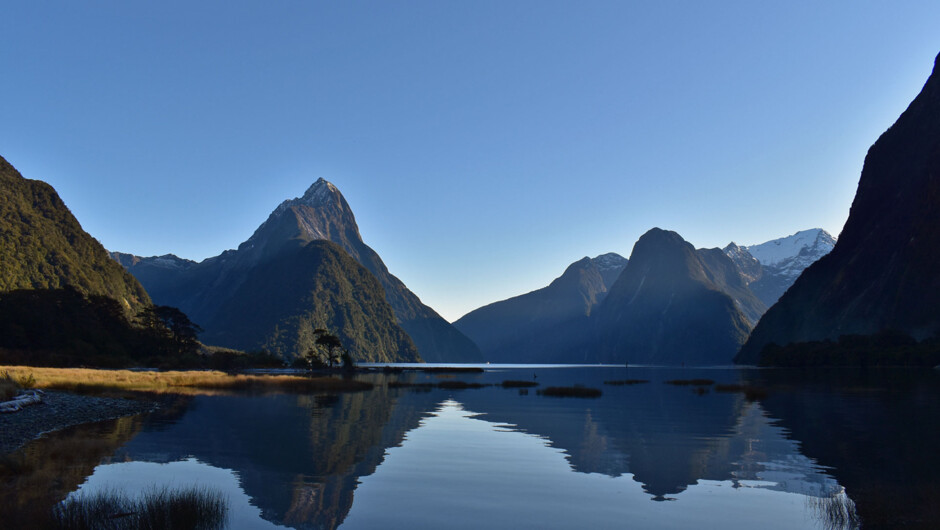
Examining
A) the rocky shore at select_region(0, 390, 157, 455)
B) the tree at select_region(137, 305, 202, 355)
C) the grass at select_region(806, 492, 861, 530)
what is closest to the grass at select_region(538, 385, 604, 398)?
the rocky shore at select_region(0, 390, 157, 455)

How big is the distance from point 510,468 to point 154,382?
6162 centimetres

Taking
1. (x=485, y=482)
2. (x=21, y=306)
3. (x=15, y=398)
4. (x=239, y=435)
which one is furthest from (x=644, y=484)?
(x=21, y=306)

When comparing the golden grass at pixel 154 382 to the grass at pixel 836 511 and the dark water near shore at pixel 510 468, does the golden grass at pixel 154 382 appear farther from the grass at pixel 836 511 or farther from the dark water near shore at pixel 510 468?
the grass at pixel 836 511

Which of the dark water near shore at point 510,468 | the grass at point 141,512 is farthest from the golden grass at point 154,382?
the grass at point 141,512

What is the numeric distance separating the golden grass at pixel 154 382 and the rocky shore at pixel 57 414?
8.66 m

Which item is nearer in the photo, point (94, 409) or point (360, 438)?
point (360, 438)

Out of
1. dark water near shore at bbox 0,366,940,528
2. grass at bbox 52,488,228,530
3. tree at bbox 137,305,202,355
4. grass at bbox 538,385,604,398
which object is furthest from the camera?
tree at bbox 137,305,202,355

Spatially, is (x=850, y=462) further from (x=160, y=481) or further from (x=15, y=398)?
(x=15, y=398)

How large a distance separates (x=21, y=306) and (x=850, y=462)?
12859 cm

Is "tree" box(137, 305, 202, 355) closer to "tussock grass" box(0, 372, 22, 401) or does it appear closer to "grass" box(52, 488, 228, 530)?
"tussock grass" box(0, 372, 22, 401)

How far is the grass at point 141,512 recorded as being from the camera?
53.4ft

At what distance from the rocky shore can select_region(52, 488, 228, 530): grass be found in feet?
38.8

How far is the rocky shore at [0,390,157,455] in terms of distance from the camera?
3152 cm

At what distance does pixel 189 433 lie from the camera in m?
38.1
